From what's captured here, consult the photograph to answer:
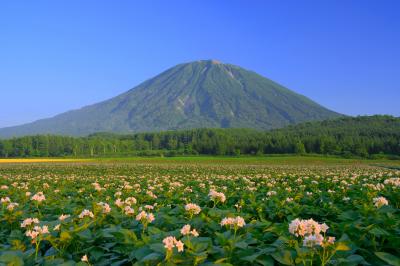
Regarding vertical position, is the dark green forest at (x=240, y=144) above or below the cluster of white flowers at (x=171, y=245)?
above

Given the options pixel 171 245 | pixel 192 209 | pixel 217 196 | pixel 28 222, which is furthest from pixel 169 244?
pixel 217 196

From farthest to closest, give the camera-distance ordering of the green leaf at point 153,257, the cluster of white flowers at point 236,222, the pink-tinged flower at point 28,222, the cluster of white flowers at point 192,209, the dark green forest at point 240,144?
the dark green forest at point 240,144
the cluster of white flowers at point 192,209
the pink-tinged flower at point 28,222
the cluster of white flowers at point 236,222
the green leaf at point 153,257

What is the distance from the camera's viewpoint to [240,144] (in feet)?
404

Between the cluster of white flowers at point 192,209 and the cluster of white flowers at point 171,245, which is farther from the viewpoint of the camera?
the cluster of white flowers at point 192,209

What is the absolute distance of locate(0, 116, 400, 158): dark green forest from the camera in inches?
4225

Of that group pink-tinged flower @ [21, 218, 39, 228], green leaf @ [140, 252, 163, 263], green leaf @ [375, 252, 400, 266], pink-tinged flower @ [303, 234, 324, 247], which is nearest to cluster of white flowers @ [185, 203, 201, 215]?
pink-tinged flower @ [21, 218, 39, 228]

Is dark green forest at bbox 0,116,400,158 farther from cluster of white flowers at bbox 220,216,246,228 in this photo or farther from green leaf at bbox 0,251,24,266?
green leaf at bbox 0,251,24,266

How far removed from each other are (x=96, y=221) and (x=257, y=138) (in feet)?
428

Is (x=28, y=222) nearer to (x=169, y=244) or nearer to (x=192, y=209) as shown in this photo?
(x=192, y=209)

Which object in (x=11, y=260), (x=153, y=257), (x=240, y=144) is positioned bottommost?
(x=11, y=260)

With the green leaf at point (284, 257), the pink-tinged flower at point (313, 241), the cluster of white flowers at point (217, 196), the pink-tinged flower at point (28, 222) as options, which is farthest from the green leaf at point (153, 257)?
the cluster of white flowers at point (217, 196)

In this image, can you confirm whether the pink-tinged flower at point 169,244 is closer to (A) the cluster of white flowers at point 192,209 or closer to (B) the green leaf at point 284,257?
(B) the green leaf at point 284,257

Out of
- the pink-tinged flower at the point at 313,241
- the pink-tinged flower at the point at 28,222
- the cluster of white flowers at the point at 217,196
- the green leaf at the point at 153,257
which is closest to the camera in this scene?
the green leaf at the point at 153,257

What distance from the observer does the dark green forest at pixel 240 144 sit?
352ft
